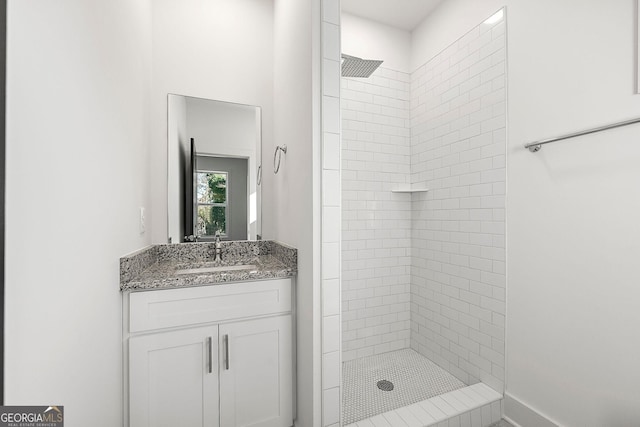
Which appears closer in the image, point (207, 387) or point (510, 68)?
point (207, 387)

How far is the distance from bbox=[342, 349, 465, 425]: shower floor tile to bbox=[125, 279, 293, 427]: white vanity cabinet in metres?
0.55

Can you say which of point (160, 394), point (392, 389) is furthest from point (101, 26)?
point (392, 389)

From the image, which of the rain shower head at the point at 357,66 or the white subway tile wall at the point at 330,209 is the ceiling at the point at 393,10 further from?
the white subway tile wall at the point at 330,209

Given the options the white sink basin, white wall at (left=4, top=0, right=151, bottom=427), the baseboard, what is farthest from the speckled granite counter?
the baseboard

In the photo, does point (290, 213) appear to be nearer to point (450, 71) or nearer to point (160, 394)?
point (160, 394)

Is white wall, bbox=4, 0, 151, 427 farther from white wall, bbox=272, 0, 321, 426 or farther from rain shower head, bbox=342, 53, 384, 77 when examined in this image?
rain shower head, bbox=342, 53, 384, 77

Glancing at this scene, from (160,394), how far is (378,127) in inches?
94.8

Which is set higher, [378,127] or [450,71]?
[450,71]

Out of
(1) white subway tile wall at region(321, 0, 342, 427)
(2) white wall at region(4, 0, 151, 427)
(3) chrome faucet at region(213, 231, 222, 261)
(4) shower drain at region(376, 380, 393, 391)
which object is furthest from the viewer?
(4) shower drain at region(376, 380, 393, 391)

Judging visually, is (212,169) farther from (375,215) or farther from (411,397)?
→ (411,397)

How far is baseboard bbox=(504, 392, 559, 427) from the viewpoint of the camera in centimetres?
153

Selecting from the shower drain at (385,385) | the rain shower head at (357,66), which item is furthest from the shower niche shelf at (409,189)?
the shower drain at (385,385)

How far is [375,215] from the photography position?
8.13ft

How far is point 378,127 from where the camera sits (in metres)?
2.48
